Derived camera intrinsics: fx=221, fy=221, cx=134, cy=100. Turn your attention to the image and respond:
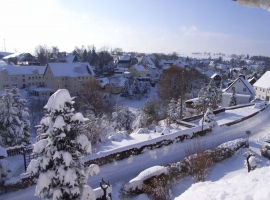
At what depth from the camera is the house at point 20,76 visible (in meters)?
41.9

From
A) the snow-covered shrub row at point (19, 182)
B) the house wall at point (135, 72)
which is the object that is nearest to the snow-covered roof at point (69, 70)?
the house wall at point (135, 72)

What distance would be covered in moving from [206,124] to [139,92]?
28.8 metres

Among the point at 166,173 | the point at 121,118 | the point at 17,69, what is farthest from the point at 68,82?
the point at 166,173

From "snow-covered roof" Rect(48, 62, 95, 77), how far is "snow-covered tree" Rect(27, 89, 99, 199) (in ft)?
124

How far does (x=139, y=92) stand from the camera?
145ft

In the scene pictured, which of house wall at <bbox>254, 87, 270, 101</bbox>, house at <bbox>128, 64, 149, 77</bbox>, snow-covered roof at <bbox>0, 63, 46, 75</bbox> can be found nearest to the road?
house wall at <bbox>254, 87, 270, 101</bbox>

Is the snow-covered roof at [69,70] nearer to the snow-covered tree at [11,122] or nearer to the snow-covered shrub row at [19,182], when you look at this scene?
the snow-covered tree at [11,122]

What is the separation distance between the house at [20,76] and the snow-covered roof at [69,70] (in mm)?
6143

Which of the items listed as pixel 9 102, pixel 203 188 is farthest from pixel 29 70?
pixel 203 188

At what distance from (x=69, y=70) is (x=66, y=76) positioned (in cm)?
151

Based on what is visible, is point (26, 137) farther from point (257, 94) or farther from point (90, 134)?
point (257, 94)

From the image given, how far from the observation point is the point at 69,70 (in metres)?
43.7

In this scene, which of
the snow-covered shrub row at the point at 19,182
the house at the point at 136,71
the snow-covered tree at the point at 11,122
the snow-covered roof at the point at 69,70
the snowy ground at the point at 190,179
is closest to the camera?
the snowy ground at the point at 190,179

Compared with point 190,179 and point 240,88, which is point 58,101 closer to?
point 190,179
